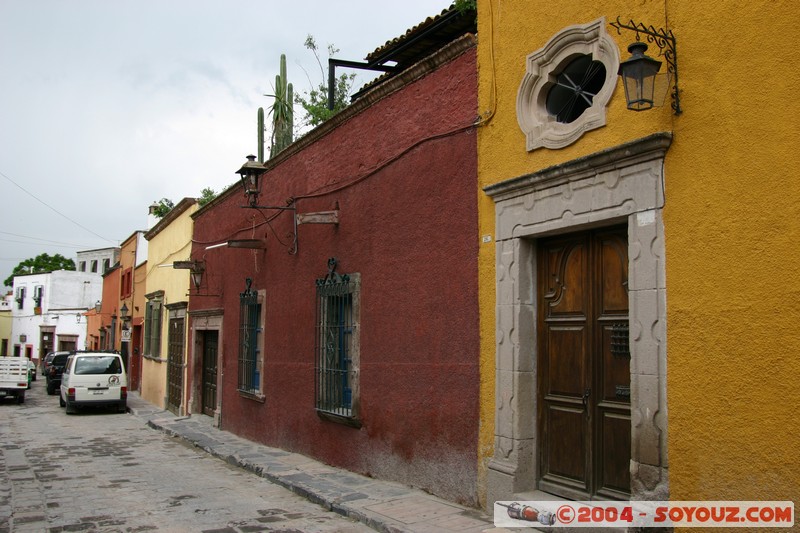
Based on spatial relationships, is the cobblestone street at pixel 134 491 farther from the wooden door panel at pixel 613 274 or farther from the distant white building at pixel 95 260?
the distant white building at pixel 95 260

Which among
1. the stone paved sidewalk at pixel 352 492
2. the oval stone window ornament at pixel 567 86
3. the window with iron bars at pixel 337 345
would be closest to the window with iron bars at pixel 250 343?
the stone paved sidewalk at pixel 352 492

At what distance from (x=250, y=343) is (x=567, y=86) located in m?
8.11

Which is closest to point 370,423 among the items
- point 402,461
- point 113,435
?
point 402,461

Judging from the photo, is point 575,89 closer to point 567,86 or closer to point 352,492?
point 567,86

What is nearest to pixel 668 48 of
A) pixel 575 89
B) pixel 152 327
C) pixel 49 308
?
pixel 575 89

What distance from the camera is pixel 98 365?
18.8 m

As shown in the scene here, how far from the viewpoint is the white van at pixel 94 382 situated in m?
17.9

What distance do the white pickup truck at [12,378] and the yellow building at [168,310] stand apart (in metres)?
3.41

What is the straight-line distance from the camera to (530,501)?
566 cm

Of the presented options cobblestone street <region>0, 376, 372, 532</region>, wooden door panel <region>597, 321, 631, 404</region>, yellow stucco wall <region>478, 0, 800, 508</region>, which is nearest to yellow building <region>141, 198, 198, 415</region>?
cobblestone street <region>0, 376, 372, 532</region>

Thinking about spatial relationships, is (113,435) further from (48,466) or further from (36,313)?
(36,313)

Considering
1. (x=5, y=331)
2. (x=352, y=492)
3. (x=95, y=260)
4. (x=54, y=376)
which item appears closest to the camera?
(x=352, y=492)

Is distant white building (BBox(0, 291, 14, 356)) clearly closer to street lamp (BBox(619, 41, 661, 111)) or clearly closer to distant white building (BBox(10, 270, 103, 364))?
distant white building (BBox(10, 270, 103, 364))

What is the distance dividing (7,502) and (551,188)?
6.51 metres
